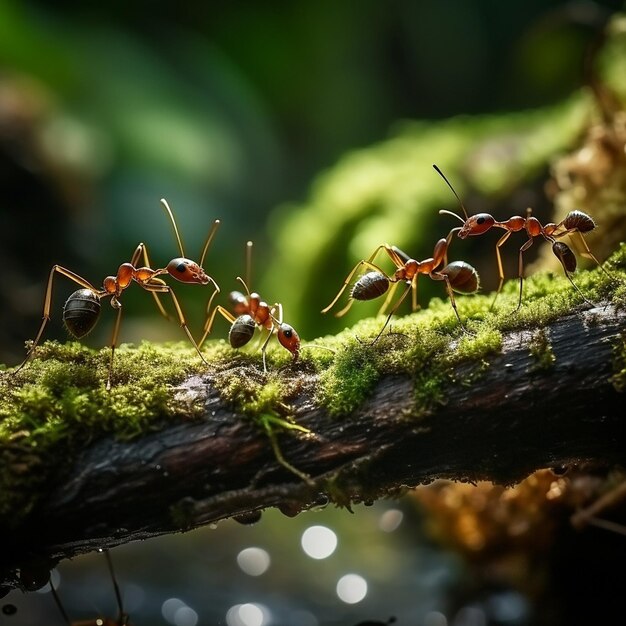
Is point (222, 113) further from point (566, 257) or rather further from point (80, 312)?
point (566, 257)

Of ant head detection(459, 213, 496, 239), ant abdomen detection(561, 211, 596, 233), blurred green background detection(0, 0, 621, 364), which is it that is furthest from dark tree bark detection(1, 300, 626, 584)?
blurred green background detection(0, 0, 621, 364)

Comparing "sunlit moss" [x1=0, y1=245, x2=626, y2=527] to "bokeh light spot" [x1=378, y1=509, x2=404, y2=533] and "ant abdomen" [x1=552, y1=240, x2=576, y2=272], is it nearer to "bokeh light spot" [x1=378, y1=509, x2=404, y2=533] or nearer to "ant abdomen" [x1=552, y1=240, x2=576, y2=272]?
"ant abdomen" [x1=552, y1=240, x2=576, y2=272]

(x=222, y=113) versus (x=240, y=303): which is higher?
(x=222, y=113)

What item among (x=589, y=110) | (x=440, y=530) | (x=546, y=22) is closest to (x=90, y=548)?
Answer: (x=440, y=530)

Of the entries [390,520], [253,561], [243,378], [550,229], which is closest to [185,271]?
[243,378]

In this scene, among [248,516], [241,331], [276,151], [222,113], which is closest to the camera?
[248,516]

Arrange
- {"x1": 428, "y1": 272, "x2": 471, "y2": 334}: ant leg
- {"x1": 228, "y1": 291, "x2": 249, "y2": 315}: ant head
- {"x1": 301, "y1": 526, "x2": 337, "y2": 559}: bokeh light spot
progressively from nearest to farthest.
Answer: {"x1": 428, "y1": 272, "x2": 471, "y2": 334}: ant leg, {"x1": 228, "y1": 291, "x2": 249, "y2": 315}: ant head, {"x1": 301, "y1": 526, "x2": 337, "y2": 559}: bokeh light spot
